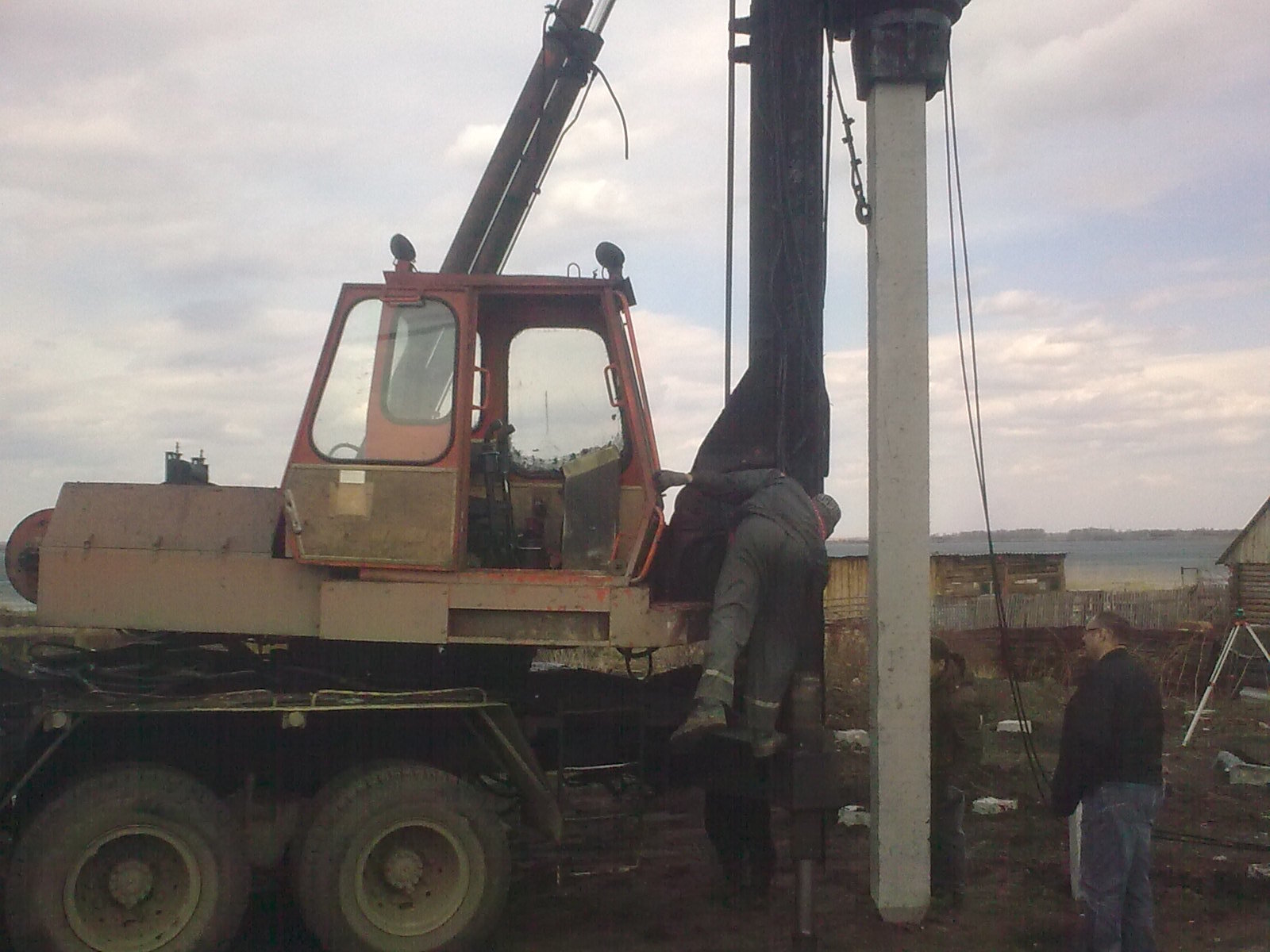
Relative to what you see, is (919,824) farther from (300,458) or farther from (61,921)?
(61,921)

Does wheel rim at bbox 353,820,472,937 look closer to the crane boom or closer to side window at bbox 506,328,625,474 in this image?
side window at bbox 506,328,625,474

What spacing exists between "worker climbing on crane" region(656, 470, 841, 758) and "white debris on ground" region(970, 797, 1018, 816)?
11.8ft

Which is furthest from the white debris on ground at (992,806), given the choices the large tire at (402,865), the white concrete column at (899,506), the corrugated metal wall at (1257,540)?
the corrugated metal wall at (1257,540)

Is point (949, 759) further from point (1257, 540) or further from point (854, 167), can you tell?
point (1257, 540)

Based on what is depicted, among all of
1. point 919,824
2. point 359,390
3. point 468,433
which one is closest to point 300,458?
point 359,390

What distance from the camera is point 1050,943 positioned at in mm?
6039

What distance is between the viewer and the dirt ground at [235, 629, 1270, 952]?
6.00 meters

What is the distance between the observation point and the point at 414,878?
551 centimetres

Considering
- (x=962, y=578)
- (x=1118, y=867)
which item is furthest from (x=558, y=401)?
(x=962, y=578)

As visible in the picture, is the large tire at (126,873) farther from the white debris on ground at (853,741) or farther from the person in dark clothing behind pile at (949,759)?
the white debris on ground at (853,741)

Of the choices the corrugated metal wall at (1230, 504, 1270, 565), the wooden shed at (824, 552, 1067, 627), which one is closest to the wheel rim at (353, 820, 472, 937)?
the wooden shed at (824, 552, 1067, 627)

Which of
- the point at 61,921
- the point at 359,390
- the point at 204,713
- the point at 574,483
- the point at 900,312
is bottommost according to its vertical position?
the point at 61,921

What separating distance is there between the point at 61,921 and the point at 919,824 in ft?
13.3

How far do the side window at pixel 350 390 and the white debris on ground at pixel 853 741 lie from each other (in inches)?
242
